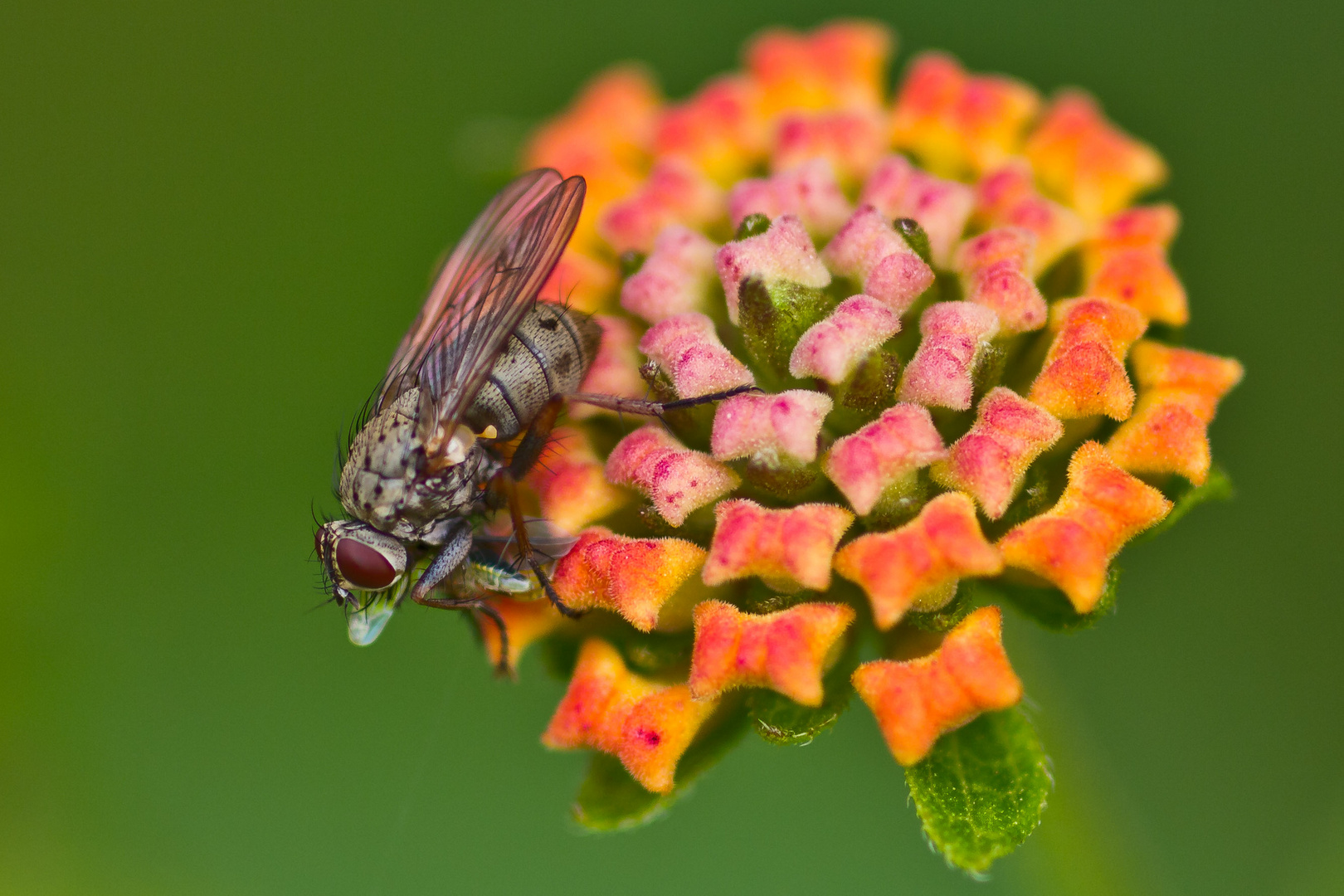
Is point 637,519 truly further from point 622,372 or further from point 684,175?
point 684,175

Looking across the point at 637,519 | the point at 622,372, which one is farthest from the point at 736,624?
the point at 622,372

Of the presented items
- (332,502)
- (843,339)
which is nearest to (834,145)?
(843,339)

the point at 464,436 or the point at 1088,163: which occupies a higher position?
the point at 1088,163

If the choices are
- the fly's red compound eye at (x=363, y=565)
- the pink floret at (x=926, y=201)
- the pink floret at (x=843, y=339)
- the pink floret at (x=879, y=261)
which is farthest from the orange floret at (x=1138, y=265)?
the fly's red compound eye at (x=363, y=565)

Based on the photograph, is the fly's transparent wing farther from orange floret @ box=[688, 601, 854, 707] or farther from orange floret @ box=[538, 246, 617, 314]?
orange floret @ box=[688, 601, 854, 707]

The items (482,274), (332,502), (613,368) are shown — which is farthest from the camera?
(332,502)

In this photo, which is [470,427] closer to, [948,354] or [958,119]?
[948,354]

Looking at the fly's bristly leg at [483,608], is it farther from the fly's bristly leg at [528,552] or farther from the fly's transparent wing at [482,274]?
the fly's transparent wing at [482,274]
